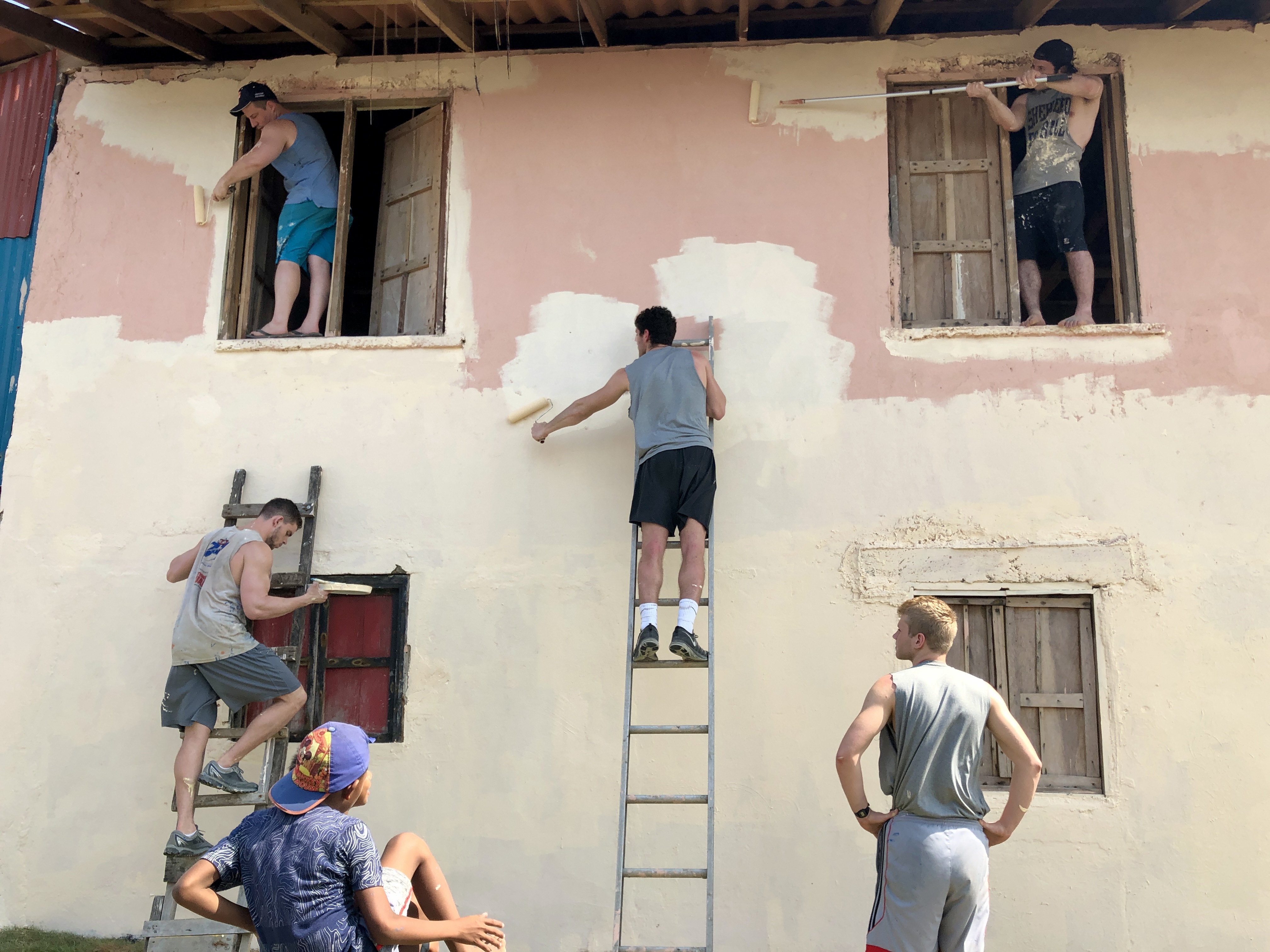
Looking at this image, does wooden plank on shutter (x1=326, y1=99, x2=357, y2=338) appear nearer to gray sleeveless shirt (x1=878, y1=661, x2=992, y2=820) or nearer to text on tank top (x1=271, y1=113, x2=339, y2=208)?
text on tank top (x1=271, y1=113, x2=339, y2=208)

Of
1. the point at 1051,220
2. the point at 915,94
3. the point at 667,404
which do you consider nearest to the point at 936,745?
the point at 667,404

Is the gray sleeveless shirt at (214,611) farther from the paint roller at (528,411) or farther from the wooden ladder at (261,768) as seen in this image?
the paint roller at (528,411)

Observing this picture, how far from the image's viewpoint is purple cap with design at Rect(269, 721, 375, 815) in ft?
9.59

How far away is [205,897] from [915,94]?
505cm

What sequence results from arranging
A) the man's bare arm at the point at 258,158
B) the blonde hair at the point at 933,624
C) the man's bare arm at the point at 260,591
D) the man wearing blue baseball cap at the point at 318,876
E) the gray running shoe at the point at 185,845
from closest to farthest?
the man wearing blue baseball cap at the point at 318,876
the blonde hair at the point at 933,624
the gray running shoe at the point at 185,845
the man's bare arm at the point at 260,591
the man's bare arm at the point at 258,158

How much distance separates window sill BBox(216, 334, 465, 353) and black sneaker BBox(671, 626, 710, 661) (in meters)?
2.15

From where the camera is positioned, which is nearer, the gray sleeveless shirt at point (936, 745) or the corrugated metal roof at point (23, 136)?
the gray sleeveless shirt at point (936, 745)

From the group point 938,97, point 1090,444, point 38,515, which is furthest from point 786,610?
point 38,515

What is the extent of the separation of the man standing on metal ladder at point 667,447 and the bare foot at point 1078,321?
186cm

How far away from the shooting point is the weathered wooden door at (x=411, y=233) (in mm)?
6066

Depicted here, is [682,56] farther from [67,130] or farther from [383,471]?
[67,130]

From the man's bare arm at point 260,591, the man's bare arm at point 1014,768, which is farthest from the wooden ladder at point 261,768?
the man's bare arm at point 1014,768

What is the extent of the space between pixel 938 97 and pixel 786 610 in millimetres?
3092

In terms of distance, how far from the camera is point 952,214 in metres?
5.86
